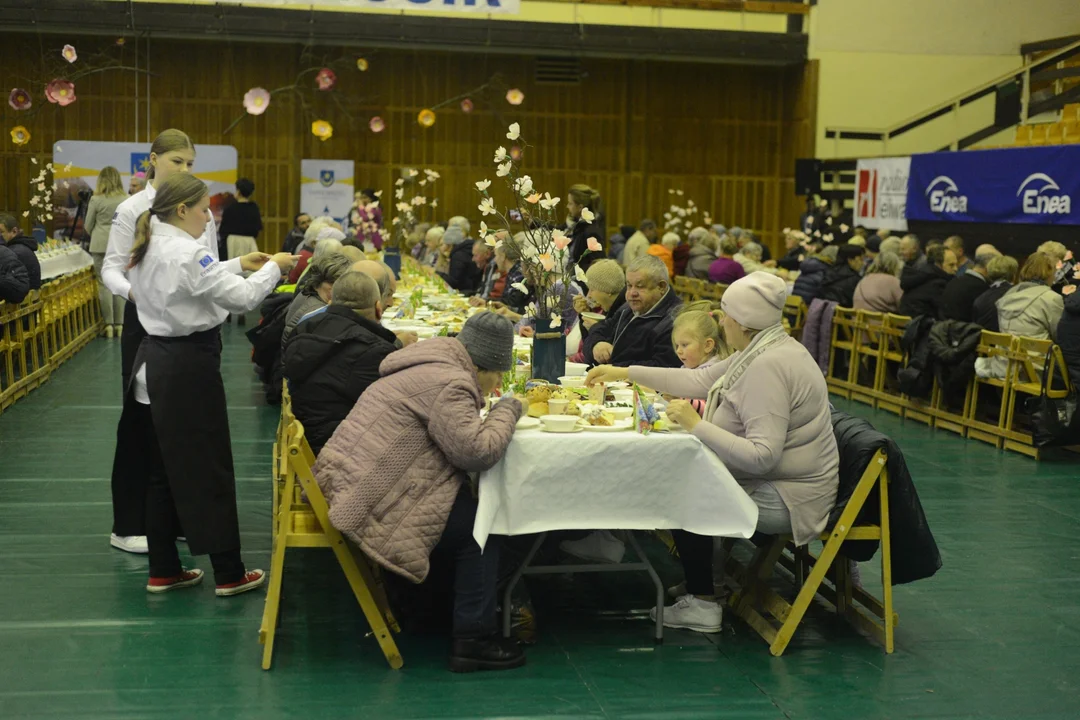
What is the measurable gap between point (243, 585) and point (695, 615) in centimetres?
168

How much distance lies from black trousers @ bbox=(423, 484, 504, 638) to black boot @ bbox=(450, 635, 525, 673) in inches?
1.0

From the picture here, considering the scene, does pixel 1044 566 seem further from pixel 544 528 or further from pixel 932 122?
pixel 932 122

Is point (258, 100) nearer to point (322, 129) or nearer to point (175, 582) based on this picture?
point (322, 129)

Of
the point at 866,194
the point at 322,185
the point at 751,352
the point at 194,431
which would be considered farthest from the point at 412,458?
the point at 322,185

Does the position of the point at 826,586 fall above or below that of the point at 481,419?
below

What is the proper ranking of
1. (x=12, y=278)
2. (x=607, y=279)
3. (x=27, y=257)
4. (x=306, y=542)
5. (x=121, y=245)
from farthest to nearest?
(x=27, y=257) → (x=12, y=278) → (x=607, y=279) → (x=121, y=245) → (x=306, y=542)

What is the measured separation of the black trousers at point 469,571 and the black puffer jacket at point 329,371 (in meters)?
0.79

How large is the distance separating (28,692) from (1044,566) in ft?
13.3

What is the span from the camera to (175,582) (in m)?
4.74

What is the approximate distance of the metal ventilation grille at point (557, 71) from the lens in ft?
60.1

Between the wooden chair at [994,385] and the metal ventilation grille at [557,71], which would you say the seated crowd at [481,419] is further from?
the metal ventilation grille at [557,71]

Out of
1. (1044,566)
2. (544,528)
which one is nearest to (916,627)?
(1044,566)

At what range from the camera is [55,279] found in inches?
432

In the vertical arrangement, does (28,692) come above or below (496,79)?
below
